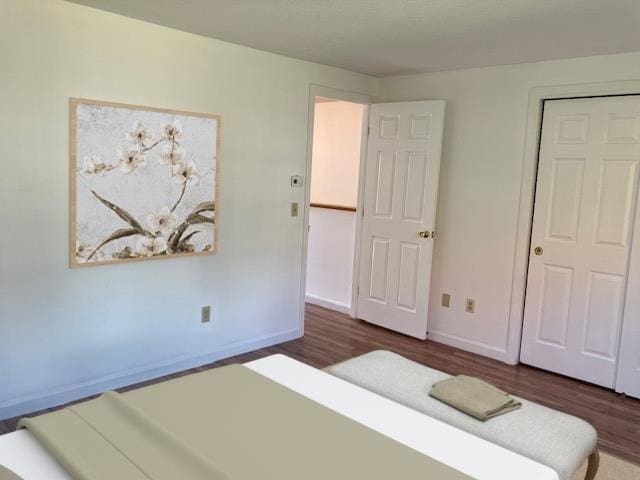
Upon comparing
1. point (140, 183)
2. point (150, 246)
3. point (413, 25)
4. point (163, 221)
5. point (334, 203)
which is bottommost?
point (150, 246)

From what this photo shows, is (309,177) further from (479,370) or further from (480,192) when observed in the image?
(479,370)

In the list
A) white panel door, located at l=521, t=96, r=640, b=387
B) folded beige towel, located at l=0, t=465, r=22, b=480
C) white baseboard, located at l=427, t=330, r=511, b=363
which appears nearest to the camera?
folded beige towel, located at l=0, t=465, r=22, b=480

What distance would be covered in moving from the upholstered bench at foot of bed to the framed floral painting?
57.3 inches

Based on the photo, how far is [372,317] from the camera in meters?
4.77

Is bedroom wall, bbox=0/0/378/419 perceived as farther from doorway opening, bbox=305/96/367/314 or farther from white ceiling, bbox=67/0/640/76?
doorway opening, bbox=305/96/367/314

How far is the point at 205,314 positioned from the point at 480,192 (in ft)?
7.47

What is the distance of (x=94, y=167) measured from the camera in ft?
9.68

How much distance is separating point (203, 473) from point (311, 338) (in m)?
2.89

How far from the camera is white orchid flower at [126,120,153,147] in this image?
3.08m

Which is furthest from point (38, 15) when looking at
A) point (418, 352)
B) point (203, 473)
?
point (418, 352)

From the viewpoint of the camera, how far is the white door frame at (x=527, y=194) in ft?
11.7

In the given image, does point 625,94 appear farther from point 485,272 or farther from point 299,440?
point 299,440

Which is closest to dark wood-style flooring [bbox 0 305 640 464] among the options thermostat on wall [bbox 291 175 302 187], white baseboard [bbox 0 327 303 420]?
white baseboard [bbox 0 327 303 420]

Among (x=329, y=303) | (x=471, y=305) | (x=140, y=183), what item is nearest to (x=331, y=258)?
(x=329, y=303)
